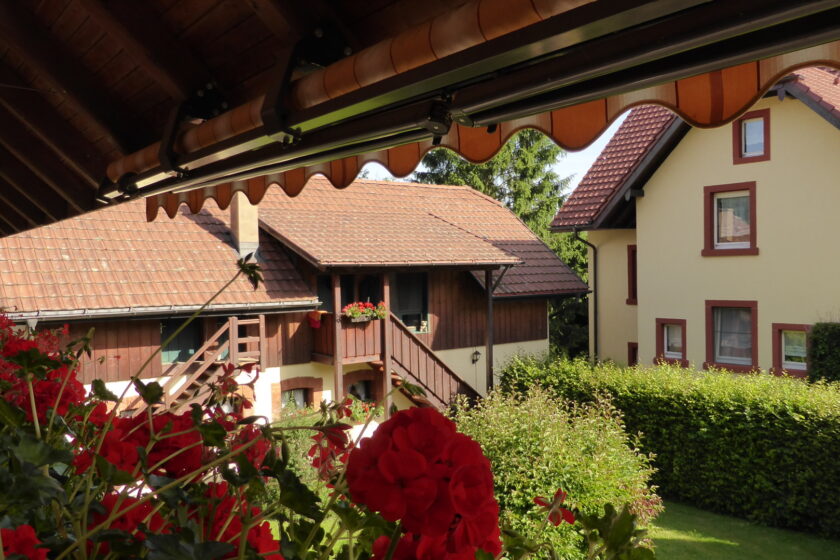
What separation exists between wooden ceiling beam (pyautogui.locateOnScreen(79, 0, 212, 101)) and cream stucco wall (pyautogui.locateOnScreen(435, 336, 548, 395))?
537 inches

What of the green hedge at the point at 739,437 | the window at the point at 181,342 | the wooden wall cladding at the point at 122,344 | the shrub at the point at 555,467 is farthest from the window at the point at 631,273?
the wooden wall cladding at the point at 122,344

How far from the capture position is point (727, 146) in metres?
13.4

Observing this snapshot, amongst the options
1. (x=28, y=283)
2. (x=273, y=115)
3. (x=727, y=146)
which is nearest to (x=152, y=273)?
(x=28, y=283)

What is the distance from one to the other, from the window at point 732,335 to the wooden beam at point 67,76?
41.4 ft

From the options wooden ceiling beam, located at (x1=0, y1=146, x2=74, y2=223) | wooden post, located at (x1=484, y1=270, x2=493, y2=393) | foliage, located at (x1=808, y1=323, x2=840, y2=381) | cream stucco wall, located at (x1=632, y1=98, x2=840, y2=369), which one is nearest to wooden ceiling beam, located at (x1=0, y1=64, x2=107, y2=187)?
wooden ceiling beam, located at (x1=0, y1=146, x2=74, y2=223)

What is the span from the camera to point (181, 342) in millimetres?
12570

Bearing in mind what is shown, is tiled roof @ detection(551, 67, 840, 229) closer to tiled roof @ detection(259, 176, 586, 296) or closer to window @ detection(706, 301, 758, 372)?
tiled roof @ detection(259, 176, 586, 296)

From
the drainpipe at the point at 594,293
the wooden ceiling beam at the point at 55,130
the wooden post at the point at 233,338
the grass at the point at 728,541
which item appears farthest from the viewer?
the drainpipe at the point at 594,293

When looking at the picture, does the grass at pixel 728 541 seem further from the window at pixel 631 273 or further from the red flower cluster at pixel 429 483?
the red flower cluster at pixel 429 483

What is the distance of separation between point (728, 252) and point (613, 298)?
10.7 feet

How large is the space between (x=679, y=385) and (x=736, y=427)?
3.39 feet

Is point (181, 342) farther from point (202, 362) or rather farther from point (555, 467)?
point (555, 467)

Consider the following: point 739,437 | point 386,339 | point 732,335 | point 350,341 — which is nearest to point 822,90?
point 732,335

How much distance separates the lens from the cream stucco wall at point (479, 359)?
1611cm
